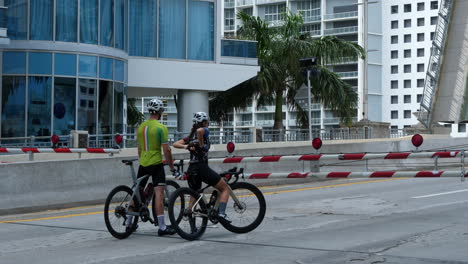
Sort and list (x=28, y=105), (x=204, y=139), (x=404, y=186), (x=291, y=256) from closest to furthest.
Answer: (x=291, y=256), (x=204, y=139), (x=404, y=186), (x=28, y=105)

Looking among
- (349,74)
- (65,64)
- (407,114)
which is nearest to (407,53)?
(407,114)

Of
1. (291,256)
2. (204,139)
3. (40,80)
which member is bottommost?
(291,256)

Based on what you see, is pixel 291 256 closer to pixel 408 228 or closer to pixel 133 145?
pixel 408 228

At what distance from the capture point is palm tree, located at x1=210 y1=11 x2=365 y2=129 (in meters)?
44.0

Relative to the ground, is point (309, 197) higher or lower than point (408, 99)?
lower

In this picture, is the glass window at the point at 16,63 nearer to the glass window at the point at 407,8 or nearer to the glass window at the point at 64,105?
the glass window at the point at 64,105

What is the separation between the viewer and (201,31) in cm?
3762

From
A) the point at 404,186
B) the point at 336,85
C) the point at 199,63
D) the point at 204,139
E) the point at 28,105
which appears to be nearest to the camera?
the point at 204,139

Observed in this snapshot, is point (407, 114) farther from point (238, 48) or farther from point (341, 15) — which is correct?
point (238, 48)

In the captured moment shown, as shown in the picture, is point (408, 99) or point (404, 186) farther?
point (408, 99)

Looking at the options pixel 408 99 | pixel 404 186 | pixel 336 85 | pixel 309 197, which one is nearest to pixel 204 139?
pixel 309 197

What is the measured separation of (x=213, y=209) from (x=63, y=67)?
808 inches

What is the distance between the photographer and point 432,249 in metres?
9.42

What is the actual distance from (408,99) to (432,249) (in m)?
109
